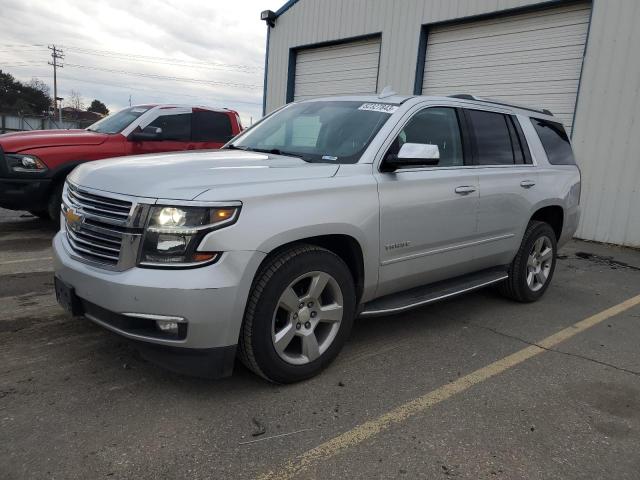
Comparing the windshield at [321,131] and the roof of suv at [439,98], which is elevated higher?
the roof of suv at [439,98]

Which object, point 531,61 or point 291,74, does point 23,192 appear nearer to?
point 531,61

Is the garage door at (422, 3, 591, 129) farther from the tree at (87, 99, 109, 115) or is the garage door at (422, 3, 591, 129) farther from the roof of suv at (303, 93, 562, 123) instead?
the tree at (87, 99, 109, 115)

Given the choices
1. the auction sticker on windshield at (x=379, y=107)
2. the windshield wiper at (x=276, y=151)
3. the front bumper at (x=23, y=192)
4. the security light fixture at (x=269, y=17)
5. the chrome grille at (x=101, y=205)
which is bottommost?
the front bumper at (x=23, y=192)

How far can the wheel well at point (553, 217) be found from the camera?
5293mm

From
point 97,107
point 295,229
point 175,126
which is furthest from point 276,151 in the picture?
point 97,107

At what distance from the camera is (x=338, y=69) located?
13.5 m

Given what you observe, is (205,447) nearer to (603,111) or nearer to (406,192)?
(406,192)

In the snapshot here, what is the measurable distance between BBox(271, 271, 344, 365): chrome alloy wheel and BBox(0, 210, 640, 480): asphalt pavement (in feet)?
0.74

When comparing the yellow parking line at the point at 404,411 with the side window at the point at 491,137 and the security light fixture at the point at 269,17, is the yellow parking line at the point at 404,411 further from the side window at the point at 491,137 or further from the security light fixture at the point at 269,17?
the security light fixture at the point at 269,17

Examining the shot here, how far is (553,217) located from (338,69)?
9.23 meters

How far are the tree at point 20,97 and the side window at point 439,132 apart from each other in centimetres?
6665

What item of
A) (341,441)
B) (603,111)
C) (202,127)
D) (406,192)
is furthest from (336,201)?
(603,111)

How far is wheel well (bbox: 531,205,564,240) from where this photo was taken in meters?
5.29

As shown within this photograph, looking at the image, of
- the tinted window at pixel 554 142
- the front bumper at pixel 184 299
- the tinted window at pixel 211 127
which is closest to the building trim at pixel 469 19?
the tinted window at pixel 554 142
